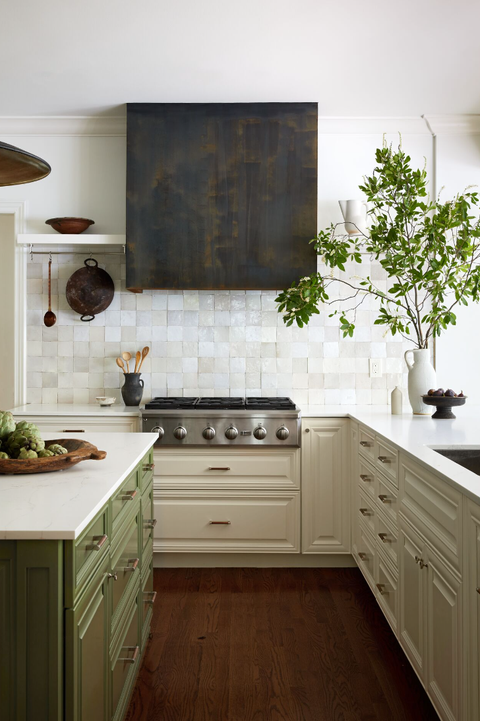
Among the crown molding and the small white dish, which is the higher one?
the crown molding

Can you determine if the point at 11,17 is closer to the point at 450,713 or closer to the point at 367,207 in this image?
the point at 367,207

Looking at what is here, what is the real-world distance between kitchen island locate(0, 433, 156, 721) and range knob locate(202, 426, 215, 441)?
1410mm

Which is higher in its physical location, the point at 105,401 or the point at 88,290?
the point at 88,290

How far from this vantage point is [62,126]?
3777mm

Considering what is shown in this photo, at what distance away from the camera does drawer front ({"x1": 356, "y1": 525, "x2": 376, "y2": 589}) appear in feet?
9.07

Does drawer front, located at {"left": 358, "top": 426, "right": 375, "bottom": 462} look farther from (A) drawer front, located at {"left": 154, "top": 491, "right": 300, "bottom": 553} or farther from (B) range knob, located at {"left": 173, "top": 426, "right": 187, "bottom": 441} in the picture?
(B) range knob, located at {"left": 173, "top": 426, "right": 187, "bottom": 441}

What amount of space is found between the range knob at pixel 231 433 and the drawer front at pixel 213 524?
326 mm

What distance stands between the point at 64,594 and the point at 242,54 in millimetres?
2632

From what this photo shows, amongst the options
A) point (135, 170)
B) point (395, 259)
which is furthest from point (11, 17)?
point (395, 259)

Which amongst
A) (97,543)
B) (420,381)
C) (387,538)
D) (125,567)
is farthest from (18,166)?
(420,381)

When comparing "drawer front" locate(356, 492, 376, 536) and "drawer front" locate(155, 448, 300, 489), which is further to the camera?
"drawer front" locate(155, 448, 300, 489)

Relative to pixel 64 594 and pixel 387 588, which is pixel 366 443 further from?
pixel 64 594

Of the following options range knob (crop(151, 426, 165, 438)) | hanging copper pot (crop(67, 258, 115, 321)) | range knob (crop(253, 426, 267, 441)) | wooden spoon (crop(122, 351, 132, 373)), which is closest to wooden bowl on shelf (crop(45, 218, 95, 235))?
hanging copper pot (crop(67, 258, 115, 321))

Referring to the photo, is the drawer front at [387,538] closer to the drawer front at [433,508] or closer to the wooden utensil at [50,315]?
the drawer front at [433,508]
